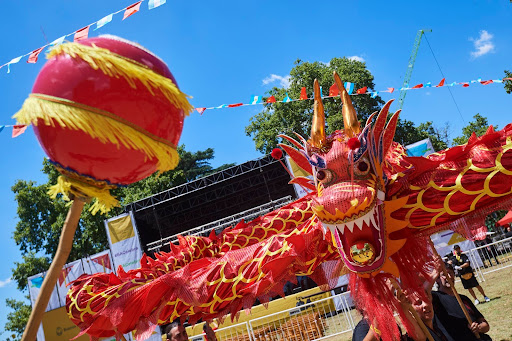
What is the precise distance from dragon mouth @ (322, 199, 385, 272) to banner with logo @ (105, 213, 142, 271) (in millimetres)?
11007

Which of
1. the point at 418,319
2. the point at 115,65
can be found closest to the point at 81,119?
the point at 115,65

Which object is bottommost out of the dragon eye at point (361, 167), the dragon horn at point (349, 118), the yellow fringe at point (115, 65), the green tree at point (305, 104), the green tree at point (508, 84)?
the dragon eye at point (361, 167)

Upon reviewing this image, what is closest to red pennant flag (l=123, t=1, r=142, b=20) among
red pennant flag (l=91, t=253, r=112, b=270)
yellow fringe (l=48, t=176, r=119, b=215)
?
yellow fringe (l=48, t=176, r=119, b=215)

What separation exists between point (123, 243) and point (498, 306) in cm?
1005

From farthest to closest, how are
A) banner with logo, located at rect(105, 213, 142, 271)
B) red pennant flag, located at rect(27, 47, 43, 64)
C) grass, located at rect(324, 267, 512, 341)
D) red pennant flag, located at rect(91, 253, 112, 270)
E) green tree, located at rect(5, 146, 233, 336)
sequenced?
green tree, located at rect(5, 146, 233, 336), red pennant flag, located at rect(91, 253, 112, 270), banner with logo, located at rect(105, 213, 142, 271), grass, located at rect(324, 267, 512, 341), red pennant flag, located at rect(27, 47, 43, 64)

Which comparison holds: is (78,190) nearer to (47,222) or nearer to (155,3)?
(155,3)

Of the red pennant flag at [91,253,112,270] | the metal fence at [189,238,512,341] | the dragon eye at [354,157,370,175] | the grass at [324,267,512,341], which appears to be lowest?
the grass at [324,267,512,341]

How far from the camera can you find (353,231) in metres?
2.98

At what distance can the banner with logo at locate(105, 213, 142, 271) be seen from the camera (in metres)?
13.0

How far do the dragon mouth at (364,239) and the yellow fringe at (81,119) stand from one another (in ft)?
6.46

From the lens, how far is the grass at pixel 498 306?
18.1 feet

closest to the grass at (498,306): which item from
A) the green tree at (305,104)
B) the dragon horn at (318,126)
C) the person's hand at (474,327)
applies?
the person's hand at (474,327)

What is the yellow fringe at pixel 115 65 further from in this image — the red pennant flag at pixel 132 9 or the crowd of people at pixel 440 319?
the red pennant flag at pixel 132 9

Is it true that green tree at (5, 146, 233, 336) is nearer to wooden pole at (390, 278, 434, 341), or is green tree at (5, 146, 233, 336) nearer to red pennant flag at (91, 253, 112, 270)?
red pennant flag at (91, 253, 112, 270)
